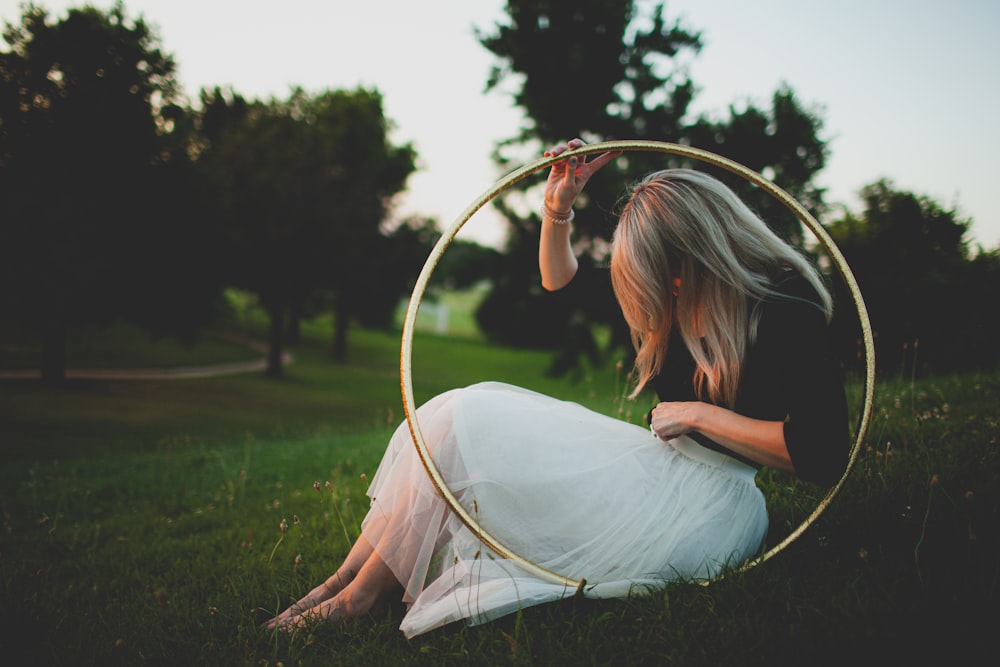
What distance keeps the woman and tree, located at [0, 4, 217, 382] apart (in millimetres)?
15085

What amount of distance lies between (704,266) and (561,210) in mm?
792

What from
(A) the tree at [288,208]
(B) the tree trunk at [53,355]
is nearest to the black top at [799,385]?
(B) the tree trunk at [53,355]

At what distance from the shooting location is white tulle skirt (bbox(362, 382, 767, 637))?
2342mm

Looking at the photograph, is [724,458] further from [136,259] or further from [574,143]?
[136,259]

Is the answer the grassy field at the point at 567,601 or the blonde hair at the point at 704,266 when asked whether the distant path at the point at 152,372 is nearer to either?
the grassy field at the point at 567,601

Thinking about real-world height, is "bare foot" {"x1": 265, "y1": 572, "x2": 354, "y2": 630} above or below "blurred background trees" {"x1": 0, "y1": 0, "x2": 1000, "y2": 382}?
below

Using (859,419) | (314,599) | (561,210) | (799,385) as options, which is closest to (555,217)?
(561,210)

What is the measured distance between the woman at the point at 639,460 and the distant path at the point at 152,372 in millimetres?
18418

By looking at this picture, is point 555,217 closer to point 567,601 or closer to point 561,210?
point 561,210

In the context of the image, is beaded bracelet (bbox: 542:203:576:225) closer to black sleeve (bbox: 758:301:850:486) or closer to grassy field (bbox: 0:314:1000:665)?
black sleeve (bbox: 758:301:850:486)

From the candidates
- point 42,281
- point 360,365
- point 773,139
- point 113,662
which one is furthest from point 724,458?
point 360,365

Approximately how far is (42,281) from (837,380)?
16.5 m

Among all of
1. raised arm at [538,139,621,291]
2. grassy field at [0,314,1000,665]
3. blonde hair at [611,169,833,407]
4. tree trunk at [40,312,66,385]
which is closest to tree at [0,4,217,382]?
tree trunk at [40,312,66,385]

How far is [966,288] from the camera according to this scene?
5160 mm
